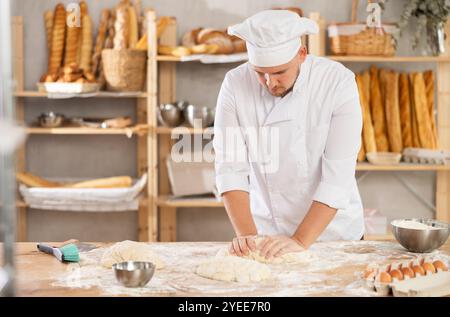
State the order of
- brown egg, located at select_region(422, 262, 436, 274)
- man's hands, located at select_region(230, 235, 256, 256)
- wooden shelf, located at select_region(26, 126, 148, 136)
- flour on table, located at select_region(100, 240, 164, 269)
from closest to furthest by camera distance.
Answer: brown egg, located at select_region(422, 262, 436, 274) < flour on table, located at select_region(100, 240, 164, 269) < man's hands, located at select_region(230, 235, 256, 256) < wooden shelf, located at select_region(26, 126, 148, 136)

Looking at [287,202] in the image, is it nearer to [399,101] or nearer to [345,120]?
[345,120]

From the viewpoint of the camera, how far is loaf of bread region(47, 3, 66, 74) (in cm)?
388

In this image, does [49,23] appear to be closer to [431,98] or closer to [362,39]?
[362,39]

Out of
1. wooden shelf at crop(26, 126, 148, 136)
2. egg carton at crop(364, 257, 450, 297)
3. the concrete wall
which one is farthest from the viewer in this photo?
the concrete wall

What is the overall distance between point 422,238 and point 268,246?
18.3 inches

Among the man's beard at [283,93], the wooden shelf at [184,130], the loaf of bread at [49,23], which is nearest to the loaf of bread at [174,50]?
the wooden shelf at [184,130]

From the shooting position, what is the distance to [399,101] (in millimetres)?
3961

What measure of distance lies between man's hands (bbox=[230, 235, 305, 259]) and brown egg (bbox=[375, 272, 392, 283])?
0.34m

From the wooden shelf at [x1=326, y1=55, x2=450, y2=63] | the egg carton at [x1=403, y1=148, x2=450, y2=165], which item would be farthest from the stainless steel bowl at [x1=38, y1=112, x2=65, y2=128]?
the egg carton at [x1=403, y1=148, x2=450, y2=165]

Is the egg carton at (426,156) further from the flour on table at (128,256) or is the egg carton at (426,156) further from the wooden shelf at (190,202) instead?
the flour on table at (128,256)

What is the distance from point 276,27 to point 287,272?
772mm

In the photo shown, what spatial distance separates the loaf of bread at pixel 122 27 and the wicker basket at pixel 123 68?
0.44ft

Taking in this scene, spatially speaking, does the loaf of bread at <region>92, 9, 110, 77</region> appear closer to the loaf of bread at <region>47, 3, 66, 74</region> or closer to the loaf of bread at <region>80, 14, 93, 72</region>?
the loaf of bread at <region>80, 14, 93, 72</region>

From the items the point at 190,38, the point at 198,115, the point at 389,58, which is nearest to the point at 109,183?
the point at 198,115
